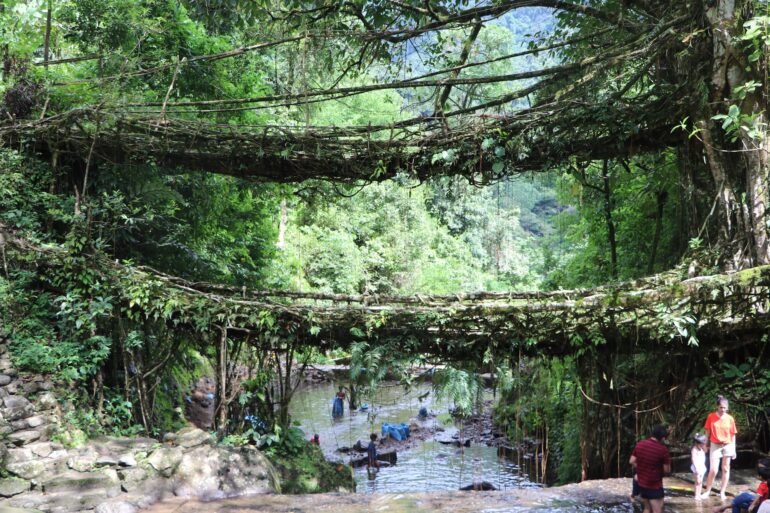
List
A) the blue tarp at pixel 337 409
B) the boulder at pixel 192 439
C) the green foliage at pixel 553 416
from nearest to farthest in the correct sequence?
the boulder at pixel 192 439
the green foliage at pixel 553 416
the blue tarp at pixel 337 409

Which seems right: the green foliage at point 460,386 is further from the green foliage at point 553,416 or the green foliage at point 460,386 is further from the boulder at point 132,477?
the boulder at point 132,477

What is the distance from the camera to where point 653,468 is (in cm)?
596

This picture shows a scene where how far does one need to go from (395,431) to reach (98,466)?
316 inches

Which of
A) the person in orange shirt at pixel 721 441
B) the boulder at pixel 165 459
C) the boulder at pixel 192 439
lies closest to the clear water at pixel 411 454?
the boulder at pixel 192 439

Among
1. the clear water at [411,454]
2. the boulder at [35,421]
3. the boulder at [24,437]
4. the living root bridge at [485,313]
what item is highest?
the living root bridge at [485,313]

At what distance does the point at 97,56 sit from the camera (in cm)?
1005

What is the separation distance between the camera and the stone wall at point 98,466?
6.54 meters

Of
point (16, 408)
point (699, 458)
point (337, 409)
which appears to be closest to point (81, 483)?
point (16, 408)

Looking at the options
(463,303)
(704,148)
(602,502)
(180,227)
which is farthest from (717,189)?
(180,227)

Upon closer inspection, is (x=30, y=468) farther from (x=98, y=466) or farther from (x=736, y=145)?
(x=736, y=145)

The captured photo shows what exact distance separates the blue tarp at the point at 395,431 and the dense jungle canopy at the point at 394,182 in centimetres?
466

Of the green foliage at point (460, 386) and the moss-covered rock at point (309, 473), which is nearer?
the green foliage at point (460, 386)

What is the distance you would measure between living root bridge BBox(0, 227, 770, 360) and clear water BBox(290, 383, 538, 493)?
4.97ft

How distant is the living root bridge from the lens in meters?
6.70
